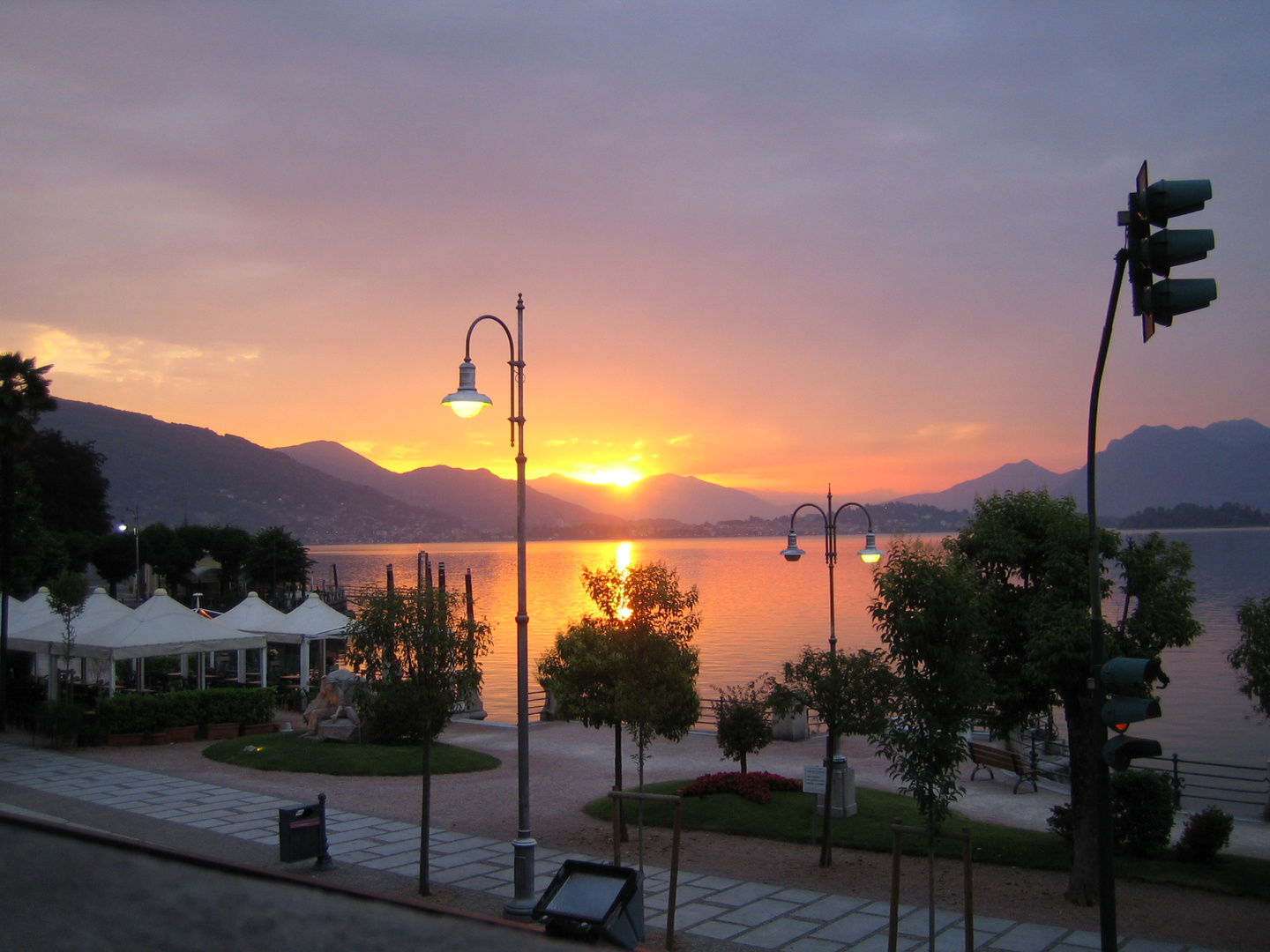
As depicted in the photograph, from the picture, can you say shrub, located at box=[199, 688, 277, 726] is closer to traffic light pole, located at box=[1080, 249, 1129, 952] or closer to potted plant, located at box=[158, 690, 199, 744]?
potted plant, located at box=[158, 690, 199, 744]

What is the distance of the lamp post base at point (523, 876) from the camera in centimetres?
1281

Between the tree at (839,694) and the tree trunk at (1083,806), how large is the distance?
272 cm

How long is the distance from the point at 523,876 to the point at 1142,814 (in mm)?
10065

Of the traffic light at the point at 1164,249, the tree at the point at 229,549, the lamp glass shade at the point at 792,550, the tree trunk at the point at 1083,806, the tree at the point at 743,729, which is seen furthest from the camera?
the tree at the point at 229,549

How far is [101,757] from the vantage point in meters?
24.1

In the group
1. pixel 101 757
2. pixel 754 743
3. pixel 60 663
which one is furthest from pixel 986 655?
pixel 60 663

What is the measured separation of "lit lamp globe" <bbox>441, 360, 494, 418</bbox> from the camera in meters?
12.7

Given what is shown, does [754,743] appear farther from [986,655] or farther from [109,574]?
[109,574]

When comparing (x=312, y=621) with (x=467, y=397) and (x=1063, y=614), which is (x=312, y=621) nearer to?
(x=467, y=397)

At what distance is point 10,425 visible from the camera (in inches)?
1163

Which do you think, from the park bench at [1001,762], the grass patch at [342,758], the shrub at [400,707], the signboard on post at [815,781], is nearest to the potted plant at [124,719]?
the grass patch at [342,758]

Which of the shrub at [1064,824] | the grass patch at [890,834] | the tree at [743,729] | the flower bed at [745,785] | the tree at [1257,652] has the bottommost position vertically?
the grass patch at [890,834]

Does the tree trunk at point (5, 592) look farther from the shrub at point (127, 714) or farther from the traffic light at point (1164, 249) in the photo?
the traffic light at point (1164, 249)

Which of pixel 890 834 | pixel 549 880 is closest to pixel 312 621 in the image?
pixel 549 880
